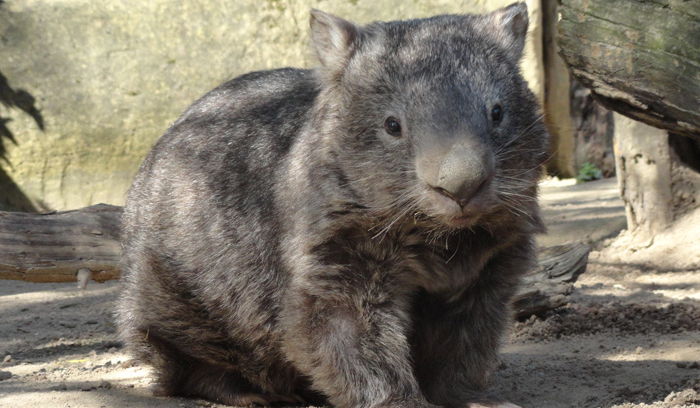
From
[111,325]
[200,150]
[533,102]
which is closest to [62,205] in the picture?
[111,325]

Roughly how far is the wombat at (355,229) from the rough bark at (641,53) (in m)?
0.25

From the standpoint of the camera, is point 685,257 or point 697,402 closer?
point 697,402

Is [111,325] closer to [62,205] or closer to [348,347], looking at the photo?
[348,347]

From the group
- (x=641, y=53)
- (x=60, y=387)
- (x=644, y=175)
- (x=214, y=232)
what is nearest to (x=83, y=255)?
(x=60, y=387)

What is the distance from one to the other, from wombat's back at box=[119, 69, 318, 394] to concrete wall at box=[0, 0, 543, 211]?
502 centimetres

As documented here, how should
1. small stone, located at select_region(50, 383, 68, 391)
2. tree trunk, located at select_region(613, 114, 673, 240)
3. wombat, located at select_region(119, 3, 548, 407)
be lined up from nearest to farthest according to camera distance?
wombat, located at select_region(119, 3, 548, 407) → small stone, located at select_region(50, 383, 68, 391) → tree trunk, located at select_region(613, 114, 673, 240)

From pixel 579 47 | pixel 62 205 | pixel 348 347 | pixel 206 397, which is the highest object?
pixel 579 47

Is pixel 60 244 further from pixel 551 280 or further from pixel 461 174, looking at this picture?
pixel 461 174

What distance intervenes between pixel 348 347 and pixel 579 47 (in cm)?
148

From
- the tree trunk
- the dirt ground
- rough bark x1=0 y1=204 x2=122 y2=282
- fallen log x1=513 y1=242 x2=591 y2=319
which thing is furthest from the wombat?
the tree trunk

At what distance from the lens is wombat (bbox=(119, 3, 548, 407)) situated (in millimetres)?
2838

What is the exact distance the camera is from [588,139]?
1036 cm

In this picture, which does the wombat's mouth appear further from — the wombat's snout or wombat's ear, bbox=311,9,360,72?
wombat's ear, bbox=311,9,360,72

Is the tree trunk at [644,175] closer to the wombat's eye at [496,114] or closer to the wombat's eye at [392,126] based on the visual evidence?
the wombat's eye at [496,114]
